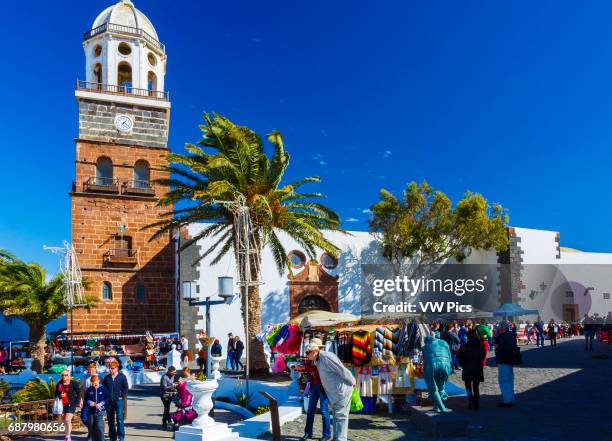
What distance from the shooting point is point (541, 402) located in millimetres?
12117

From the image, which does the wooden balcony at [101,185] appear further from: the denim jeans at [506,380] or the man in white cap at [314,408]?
the denim jeans at [506,380]

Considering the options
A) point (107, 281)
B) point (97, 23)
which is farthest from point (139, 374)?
point (97, 23)

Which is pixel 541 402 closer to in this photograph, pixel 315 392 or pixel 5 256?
pixel 315 392

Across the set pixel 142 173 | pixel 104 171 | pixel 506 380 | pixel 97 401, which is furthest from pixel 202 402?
pixel 104 171

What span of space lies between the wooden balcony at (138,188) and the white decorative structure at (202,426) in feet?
72.3

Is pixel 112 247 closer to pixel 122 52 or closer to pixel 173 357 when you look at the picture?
pixel 173 357

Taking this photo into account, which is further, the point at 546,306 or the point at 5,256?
the point at 546,306

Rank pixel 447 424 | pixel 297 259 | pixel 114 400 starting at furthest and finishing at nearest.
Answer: pixel 297 259
pixel 114 400
pixel 447 424

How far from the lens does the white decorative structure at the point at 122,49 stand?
29.5 m

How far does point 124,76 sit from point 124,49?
2.48 m

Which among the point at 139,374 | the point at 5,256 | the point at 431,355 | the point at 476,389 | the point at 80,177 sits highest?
the point at 80,177

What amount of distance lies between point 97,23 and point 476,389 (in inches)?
1090

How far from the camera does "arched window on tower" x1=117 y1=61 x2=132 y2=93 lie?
29962 mm

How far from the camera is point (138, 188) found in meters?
29.7
